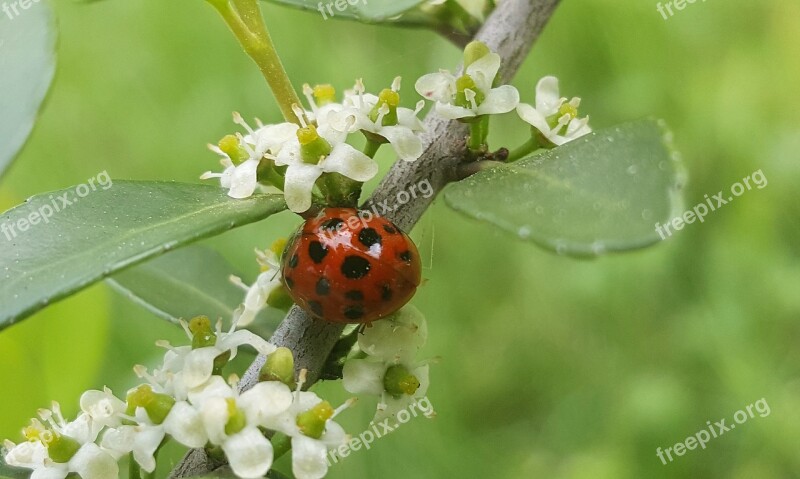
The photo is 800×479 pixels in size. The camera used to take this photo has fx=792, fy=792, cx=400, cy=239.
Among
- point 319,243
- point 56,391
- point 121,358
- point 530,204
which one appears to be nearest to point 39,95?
point 319,243

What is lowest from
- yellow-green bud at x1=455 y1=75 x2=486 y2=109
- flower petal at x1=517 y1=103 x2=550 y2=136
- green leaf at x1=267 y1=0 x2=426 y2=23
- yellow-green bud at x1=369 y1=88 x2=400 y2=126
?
yellow-green bud at x1=369 y1=88 x2=400 y2=126

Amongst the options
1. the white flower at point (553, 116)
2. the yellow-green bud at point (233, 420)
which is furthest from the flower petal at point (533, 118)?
the yellow-green bud at point (233, 420)

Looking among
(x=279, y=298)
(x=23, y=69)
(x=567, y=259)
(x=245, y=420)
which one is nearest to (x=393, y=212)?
(x=279, y=298)

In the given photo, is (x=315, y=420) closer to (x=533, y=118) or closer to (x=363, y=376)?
(x=363, y=376)

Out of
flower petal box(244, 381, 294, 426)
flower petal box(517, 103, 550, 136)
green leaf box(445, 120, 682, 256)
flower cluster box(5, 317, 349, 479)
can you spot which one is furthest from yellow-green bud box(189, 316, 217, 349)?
flower petal box(517, 103, 550, 136)

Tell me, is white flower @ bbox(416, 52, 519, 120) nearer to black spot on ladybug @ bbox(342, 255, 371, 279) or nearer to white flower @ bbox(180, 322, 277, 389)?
black spot on ladybug @ bbox(342, 255, 371, 279)

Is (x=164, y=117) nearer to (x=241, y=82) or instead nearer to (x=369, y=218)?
(x=241, y=82)
